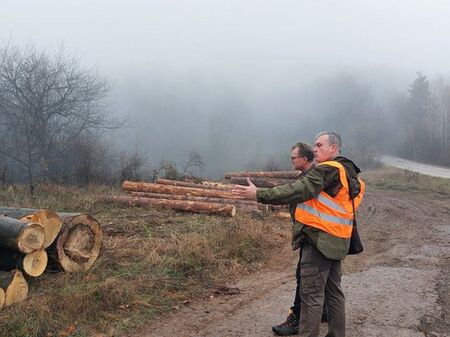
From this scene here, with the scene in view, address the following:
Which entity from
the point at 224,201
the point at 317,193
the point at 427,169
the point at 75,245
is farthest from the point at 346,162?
the point at 427,169

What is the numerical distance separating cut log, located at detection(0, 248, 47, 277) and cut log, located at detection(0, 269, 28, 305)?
0.28 m

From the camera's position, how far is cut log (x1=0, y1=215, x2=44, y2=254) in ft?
18.1

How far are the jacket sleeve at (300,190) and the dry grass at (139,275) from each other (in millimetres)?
2264

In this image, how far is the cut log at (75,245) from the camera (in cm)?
625

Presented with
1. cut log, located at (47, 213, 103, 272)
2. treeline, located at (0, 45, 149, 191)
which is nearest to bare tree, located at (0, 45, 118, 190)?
treeline, located at (0, 45, 149, 191)

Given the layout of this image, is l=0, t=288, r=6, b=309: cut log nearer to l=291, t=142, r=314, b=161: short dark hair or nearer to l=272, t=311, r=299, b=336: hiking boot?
l=272, t=311, r=299, b=336: hiking boot

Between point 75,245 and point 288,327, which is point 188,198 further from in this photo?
point 288,327

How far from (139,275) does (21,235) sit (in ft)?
5.47

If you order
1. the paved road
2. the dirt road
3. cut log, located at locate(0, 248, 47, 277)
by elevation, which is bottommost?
the paved road

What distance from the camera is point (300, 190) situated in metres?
3.75

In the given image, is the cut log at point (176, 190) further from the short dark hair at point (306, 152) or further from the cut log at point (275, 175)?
the short dark hair at point (306, 152)

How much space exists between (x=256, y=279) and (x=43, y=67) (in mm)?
23418

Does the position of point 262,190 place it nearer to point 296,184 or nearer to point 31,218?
point 296,184

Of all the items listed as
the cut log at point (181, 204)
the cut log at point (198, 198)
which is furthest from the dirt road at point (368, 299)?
the cut log at point (198, 198)
